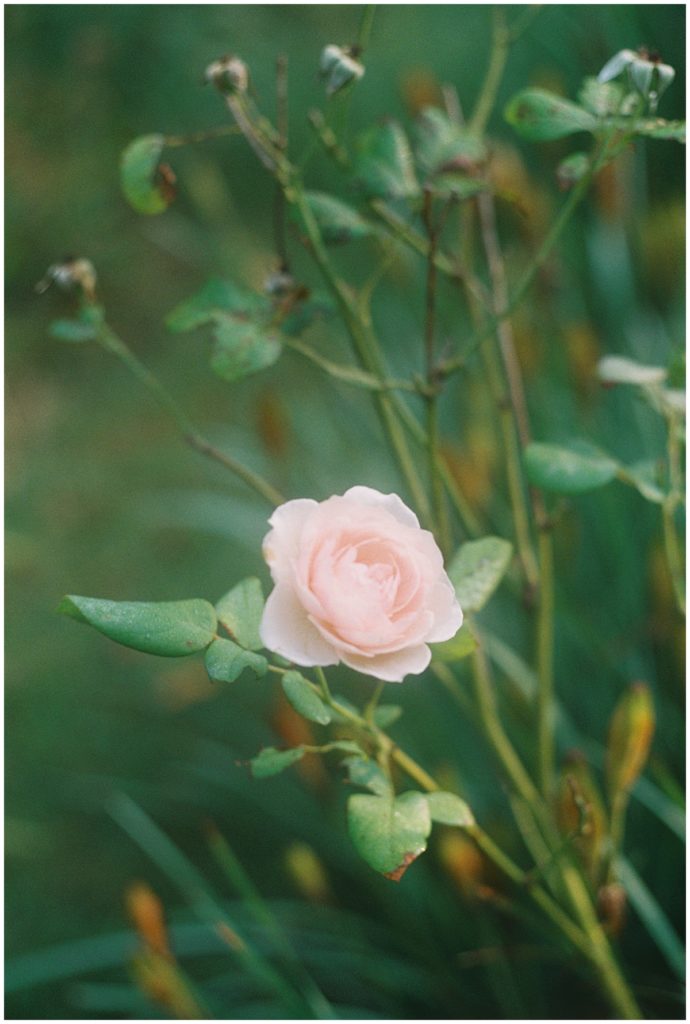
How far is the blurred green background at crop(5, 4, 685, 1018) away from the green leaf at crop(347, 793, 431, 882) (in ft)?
1.16

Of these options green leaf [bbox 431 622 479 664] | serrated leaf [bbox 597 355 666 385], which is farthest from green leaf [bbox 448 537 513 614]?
serrated leaf [bbox 597 355 666 385]

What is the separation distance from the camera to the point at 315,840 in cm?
102

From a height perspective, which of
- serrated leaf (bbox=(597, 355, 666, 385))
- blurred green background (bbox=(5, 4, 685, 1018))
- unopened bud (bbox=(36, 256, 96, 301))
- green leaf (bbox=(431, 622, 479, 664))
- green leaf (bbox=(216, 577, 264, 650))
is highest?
unopened bud (bbox=(36, 256, 96, 301))

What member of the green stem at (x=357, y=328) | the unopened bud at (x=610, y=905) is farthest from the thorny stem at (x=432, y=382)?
the unopened bud at (x=610, y=905)

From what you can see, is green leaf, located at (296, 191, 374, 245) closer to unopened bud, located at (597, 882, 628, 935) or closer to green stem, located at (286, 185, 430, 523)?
green stem, located at (286, 185, 430, 523)

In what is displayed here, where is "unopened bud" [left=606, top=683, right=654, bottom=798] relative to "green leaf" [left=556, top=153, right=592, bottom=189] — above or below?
below

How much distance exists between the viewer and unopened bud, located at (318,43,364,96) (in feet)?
1.49

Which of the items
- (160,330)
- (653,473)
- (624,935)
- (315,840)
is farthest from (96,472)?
(653,473)

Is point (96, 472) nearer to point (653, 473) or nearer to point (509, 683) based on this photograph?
point (509, 683)

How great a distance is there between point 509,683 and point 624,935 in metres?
0.24

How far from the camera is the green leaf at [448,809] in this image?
1.49ft

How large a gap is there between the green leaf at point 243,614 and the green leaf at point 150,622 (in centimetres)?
1

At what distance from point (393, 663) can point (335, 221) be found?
0.28 m

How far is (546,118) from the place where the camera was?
0.50 meters
